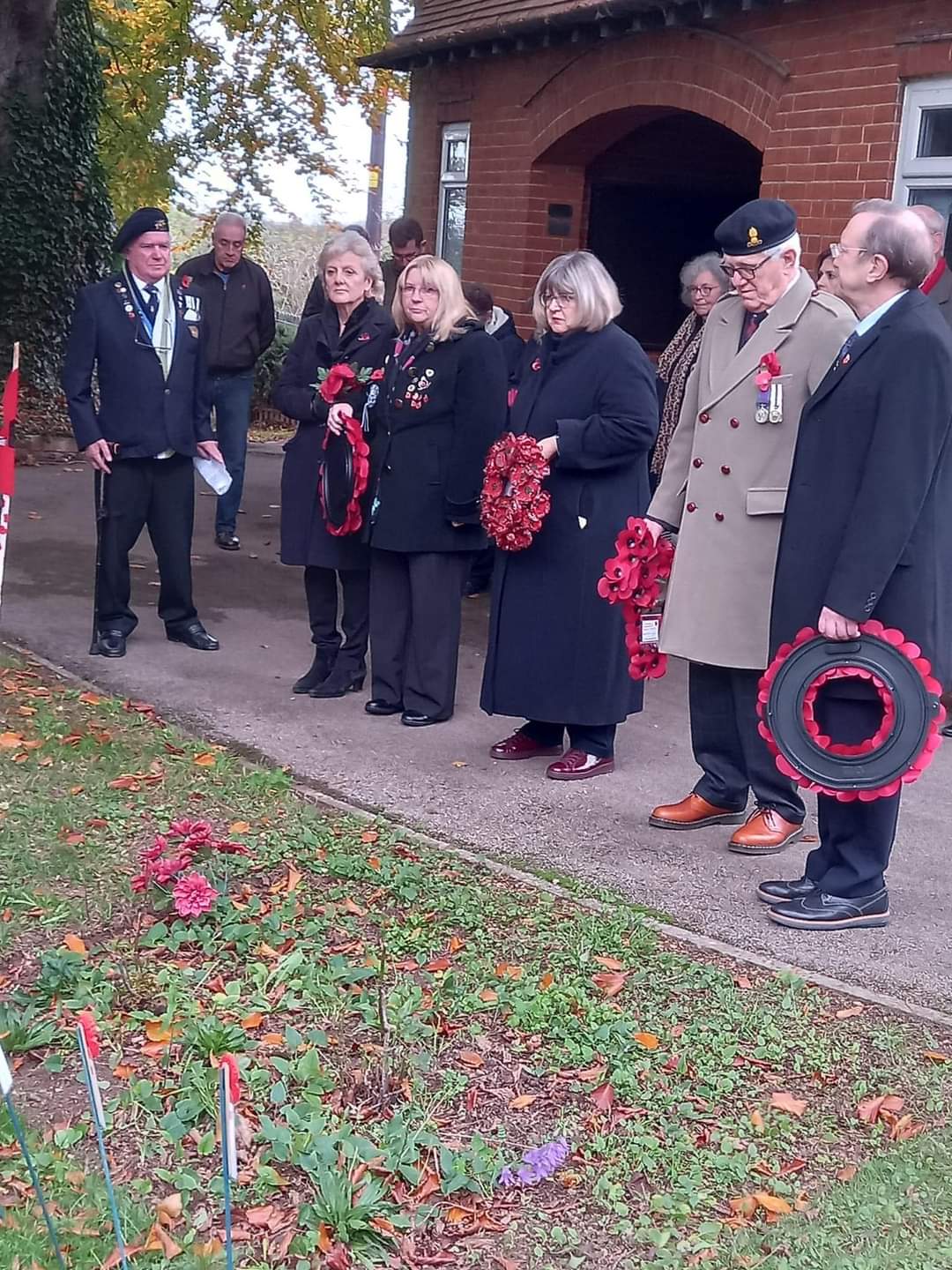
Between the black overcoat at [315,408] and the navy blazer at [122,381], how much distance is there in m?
0.76

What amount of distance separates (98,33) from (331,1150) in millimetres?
16299

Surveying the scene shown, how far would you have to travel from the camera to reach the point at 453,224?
13.8 meters

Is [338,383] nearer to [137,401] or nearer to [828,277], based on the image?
[137,401]

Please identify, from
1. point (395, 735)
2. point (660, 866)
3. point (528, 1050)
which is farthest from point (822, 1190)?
point (395, 735)

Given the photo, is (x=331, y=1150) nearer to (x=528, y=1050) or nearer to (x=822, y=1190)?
(x=528, y=1050)

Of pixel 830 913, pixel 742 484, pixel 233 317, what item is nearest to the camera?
pixel 830 913

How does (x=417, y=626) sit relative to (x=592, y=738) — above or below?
above

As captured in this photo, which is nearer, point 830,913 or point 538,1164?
point 538,1164

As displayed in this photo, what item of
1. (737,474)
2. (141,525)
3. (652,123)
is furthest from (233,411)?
(737,474)

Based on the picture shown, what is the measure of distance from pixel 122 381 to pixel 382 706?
2.07m

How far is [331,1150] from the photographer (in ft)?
11.3

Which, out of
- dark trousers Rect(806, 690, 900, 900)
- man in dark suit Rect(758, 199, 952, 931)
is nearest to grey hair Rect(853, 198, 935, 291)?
man in dark suit Rect(758, 199, 952, 931)

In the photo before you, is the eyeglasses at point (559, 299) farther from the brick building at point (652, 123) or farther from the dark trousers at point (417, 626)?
the brick building at point (652, 123)

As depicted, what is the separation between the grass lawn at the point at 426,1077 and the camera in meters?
3.28
